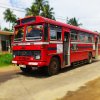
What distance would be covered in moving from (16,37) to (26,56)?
1608 mm

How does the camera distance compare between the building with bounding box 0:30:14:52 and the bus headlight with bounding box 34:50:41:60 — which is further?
the building with bounding box 0:30:14:52

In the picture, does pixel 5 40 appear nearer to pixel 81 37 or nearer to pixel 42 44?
pixel 81 37

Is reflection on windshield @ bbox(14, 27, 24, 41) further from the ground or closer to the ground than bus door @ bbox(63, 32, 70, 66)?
further from the ground

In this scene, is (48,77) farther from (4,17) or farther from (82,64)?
(4,17)

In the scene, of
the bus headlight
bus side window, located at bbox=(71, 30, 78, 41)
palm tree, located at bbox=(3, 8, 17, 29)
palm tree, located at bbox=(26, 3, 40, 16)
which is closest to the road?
the bus headlight

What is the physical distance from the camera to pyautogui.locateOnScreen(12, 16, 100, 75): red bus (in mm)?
13344

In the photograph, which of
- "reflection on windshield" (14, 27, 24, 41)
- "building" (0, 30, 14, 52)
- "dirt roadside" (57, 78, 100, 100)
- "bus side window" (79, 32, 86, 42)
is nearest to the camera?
"dirt roadside" (57, 78, 100, 100)

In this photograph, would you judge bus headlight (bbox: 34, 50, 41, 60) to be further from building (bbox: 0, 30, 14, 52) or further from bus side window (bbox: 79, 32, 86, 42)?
building (bbox: 0, 30, 14, 52)

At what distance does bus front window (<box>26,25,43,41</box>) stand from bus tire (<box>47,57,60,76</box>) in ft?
5.57

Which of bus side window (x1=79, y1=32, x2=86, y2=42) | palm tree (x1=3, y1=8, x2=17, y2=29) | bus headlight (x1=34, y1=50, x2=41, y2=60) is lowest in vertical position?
bus headlight (x1=34, y1=50, x2=41, y2=60)

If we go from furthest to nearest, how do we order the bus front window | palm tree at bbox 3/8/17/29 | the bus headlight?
palm tree at bbox 3/8/17/29 < the bus front window < the bus headlight

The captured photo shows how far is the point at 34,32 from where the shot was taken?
44.8 feet

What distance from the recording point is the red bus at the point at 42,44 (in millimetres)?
13344

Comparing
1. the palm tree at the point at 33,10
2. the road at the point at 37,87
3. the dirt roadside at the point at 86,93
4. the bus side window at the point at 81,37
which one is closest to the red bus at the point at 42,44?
the road at the point at 37,87
